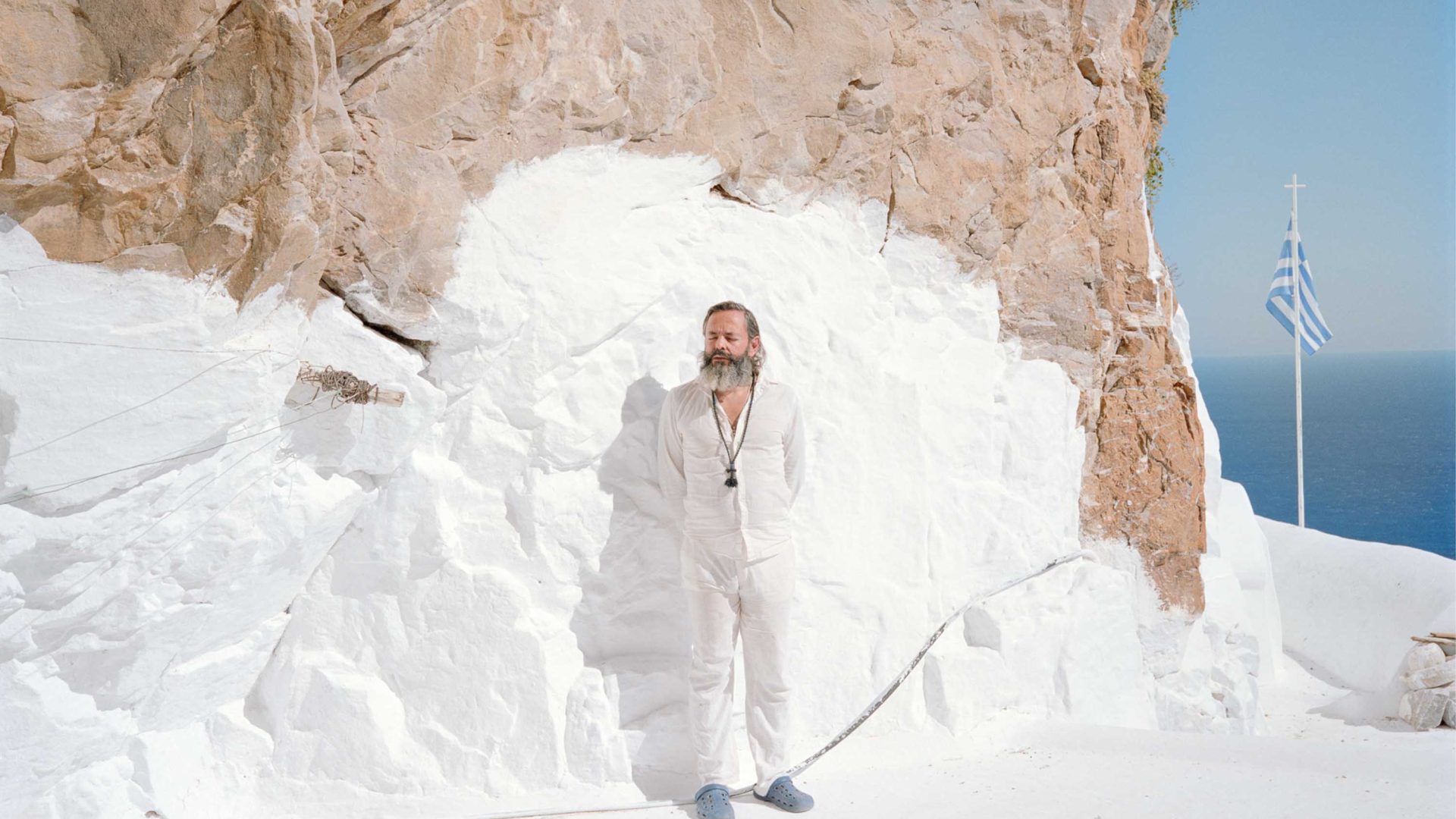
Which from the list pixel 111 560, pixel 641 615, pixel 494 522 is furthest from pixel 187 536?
pixel 641 615

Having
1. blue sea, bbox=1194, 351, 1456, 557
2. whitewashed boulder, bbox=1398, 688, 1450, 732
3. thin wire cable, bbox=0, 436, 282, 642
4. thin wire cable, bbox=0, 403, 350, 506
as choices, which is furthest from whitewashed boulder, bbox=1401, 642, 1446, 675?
blue sea, bbox=1194, 351, 1456, 557

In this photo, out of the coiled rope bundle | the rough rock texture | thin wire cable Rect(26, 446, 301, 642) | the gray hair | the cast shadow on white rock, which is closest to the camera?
the rough rock texture

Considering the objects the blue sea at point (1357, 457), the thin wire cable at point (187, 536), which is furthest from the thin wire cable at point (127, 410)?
the blue sea at point (1357, 457)

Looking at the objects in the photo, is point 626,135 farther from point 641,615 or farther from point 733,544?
point 641,615

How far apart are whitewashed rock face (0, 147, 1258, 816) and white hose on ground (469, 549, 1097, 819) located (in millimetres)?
34

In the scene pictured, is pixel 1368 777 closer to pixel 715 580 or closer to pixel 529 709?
pixel 715 580

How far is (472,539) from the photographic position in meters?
2.66

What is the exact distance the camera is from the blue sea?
17.9 m

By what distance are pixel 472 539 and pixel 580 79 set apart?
3.89 ft

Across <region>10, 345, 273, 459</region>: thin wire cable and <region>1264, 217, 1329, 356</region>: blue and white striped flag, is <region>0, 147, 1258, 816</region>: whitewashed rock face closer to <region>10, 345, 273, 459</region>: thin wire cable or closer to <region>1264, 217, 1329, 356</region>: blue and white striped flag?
<region>10, 345, 273, 459</region>: thin wire cable

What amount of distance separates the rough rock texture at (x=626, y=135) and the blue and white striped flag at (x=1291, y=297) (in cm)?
465

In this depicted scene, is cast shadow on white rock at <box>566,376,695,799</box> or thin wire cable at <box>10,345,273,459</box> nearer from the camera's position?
thin wire cable at <box>10,345,273,459</box>

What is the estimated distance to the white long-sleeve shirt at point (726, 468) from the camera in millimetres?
2678

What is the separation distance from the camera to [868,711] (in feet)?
10.3
